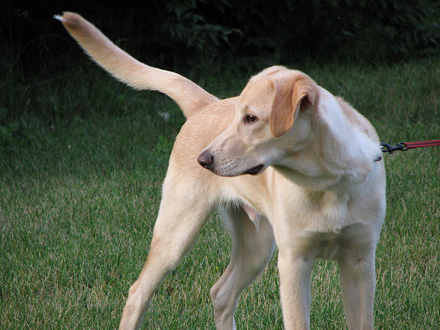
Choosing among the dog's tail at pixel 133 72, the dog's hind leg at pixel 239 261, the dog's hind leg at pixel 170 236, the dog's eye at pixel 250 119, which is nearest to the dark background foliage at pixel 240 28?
the dog's tail at pixel 133 72

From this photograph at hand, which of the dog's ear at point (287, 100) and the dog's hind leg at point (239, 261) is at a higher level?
the dog's ear at point (287, 100)

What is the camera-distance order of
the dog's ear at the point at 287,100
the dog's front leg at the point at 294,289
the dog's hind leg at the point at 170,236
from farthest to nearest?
the dog's hind leg at the point at 170,236, the dog's front leg at the point at 294,289, the dog's ear at the point at 287,100

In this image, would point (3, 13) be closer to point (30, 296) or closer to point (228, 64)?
point (228, 64)

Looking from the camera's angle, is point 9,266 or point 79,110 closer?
point 9,266

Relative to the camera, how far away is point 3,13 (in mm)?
7688

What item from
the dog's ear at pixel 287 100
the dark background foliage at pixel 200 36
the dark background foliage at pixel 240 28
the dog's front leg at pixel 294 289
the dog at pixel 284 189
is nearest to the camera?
the dog's ear at pixel 287 100

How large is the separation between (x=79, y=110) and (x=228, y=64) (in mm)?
2686

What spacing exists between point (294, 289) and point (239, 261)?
756 millimetres

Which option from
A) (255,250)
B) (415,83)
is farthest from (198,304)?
(415,83)

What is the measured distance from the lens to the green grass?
349 cm

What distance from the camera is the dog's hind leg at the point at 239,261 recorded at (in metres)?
3.39

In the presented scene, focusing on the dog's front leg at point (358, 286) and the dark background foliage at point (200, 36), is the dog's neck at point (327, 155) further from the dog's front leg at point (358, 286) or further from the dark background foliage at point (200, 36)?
the dark background foliage at point (200, 36)

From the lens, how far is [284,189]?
2.76 metres

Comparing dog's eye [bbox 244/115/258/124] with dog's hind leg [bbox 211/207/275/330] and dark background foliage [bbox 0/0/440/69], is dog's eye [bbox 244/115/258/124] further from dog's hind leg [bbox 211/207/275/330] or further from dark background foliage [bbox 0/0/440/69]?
dark background foliage [bbox 0/0/440/69]
